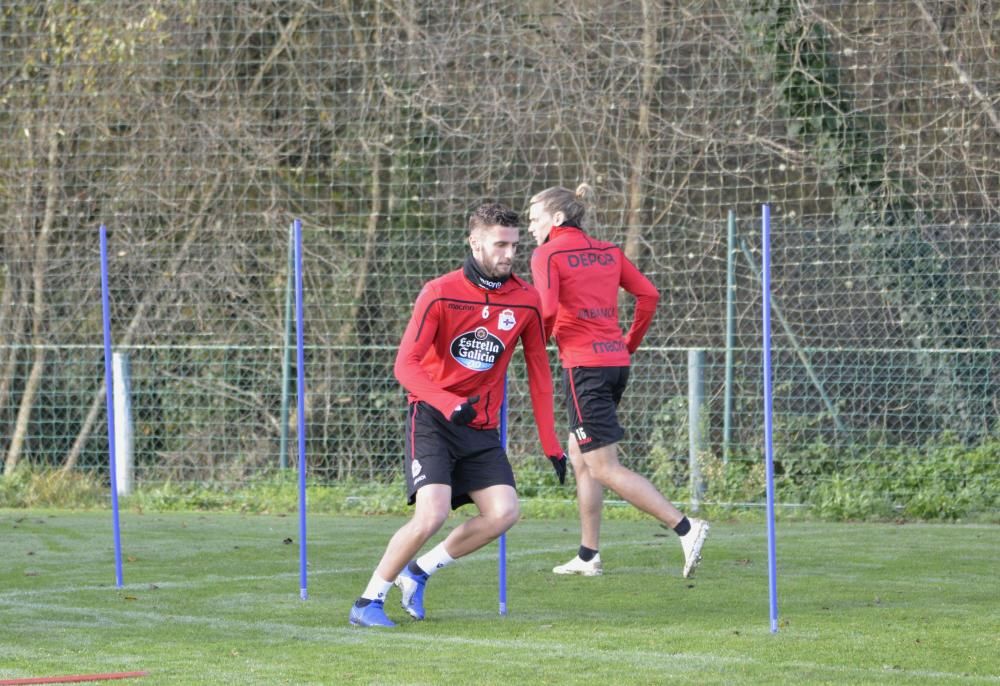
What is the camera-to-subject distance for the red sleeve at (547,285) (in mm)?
7031

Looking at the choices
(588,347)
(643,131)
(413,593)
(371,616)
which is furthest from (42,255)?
(371,616)

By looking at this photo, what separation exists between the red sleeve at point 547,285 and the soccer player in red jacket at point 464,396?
877 mm

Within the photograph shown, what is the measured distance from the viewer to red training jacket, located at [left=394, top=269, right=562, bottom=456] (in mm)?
5816

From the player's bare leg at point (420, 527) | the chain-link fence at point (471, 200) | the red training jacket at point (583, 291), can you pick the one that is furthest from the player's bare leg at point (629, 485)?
the chain-link fence at point (471, 200)

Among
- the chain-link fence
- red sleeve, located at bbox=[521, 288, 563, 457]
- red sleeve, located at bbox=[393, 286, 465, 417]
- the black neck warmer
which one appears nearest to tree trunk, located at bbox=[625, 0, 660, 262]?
the chain-link fence

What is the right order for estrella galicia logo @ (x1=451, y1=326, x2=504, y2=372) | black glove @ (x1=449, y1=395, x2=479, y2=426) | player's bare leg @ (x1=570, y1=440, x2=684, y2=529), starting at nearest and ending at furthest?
black glove @ (x1=449, y1=395, x2=479, y2=426)
estrella galicia logo @ (x1=451, y1=326, x2=504, y2=372)
player's bare leg @ (x1=570, y1=440, x2=684, y2=529)

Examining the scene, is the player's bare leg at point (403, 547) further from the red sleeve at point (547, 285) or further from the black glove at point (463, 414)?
the red sleeve at point (547, 285)

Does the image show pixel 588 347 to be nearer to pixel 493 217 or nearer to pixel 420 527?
pixel 493 217

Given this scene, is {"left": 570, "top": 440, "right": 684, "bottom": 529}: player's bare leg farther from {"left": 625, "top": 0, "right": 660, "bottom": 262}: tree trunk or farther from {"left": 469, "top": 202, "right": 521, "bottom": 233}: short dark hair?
{"left": 625, "top": 0, "right": 660, "bottom": 262}: tree trunk

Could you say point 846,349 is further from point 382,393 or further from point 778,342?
point 382,393

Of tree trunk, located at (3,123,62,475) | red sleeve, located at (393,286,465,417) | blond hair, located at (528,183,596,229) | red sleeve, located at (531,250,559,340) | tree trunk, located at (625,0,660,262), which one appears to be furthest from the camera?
tree trunk, located at (3,123,62,475)

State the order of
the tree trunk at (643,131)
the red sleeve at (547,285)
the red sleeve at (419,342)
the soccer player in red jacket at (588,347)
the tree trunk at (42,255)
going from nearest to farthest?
the red sleeve at (419,342)
the red sleeve at (547,285)
the soccer player in red jacket at (588,347)
the tree trunk at (643,131)
the tree trunk at (42,255)

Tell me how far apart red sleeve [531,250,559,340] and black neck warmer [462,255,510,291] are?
1116 millimetres

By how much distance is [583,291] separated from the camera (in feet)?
24.0
